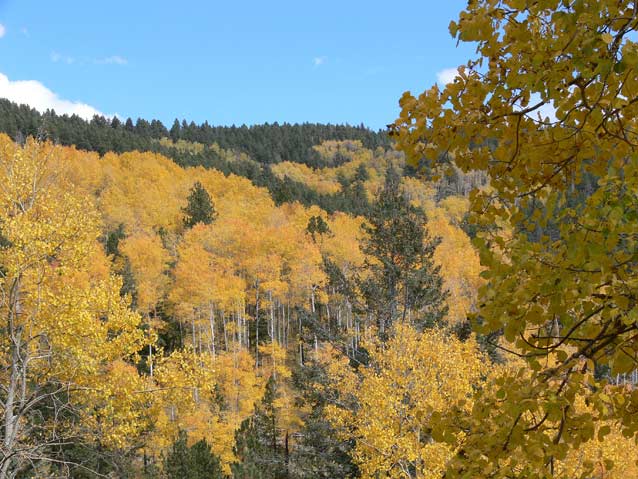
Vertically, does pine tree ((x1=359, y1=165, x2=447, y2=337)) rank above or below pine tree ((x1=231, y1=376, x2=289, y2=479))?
above

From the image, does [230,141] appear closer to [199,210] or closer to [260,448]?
[199,210]

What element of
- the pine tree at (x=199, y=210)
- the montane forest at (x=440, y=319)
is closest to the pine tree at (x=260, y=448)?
the montane forest at (x=440, y=319)

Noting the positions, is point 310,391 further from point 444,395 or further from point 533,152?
point 533,152

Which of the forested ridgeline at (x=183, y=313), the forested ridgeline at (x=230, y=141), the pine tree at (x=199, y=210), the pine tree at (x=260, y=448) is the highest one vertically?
the forested ridgeline at (x=230, y=141)

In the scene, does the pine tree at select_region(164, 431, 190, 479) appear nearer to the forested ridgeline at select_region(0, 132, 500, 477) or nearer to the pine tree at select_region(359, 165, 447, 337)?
the forested ridgeline at select_region(0, 132, 500, 477)

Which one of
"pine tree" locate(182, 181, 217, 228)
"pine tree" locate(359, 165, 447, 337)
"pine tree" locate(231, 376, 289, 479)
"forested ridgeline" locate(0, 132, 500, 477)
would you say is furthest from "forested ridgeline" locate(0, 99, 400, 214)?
"pine tree" locate(359, 165, 447, 337)

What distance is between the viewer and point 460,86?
2.48 meters

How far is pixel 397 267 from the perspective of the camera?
1680 centimetres

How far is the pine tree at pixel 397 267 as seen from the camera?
1673 centimetres

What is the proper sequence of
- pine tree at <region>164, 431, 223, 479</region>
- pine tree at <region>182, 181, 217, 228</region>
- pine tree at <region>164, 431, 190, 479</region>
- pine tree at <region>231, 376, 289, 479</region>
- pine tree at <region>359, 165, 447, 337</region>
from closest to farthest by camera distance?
pine tree at <region>231, 376, 289, 479</region>
pine tree at <region>359, 165, 447, 337</region>
pine tree at <region>164, 431, 223, 479</region>
pine tree at <region>164, 431, 190, 479</region>
pine tree at <region>182, 181, 217, 228</region>

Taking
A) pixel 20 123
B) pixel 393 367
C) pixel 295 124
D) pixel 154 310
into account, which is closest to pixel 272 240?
pixel 154 310

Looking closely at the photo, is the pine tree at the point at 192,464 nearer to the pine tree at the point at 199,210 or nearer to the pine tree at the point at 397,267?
Result: the pine tree at the point at 397,267

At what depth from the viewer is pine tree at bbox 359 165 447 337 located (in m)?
16.7

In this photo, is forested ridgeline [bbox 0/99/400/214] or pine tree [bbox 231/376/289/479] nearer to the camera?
pine tree [bbox 231/376/289/479]
